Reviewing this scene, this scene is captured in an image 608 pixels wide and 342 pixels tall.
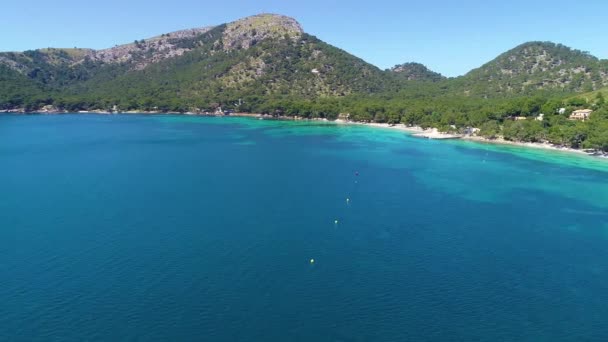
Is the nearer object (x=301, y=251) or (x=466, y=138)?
(x=301, y=251)

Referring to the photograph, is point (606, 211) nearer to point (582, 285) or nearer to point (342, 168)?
point (582, 285)

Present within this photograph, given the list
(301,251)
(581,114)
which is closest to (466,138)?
(581,114)

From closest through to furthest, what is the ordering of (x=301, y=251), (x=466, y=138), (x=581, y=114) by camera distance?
(x=301, y=251) < (x=581, y=114) < (x=466, y=138)

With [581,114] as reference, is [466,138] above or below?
below

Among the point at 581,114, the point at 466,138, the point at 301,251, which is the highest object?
the point at 581,114

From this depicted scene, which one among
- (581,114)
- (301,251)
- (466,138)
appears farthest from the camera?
(466,138)

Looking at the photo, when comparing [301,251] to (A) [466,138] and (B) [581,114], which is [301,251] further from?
(B) [581,114]

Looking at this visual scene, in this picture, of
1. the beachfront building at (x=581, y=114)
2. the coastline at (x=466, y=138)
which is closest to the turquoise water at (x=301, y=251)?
the coastline at (x=466, y=138)
